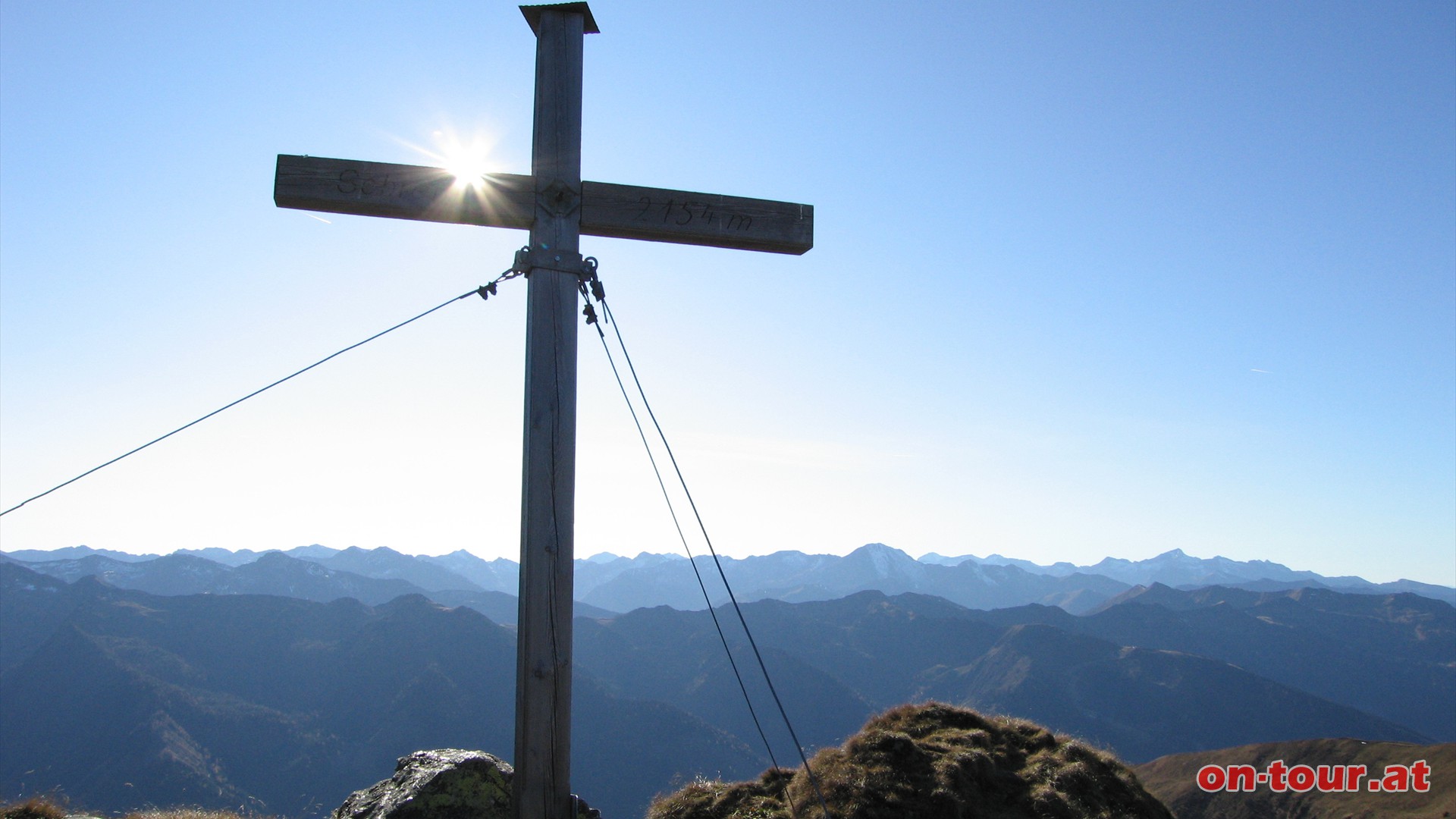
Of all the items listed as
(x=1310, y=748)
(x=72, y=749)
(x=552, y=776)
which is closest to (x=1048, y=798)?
(x=552, y=776)

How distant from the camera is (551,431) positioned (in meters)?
5.12

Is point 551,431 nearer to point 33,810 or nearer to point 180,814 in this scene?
point 33,810

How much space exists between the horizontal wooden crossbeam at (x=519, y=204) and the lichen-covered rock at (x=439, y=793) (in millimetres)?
5062

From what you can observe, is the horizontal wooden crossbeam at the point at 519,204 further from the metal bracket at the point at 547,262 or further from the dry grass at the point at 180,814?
the dry grass at the point at 180,814

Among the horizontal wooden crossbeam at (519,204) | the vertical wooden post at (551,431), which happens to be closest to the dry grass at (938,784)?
the vertical wooden post at (551,431)

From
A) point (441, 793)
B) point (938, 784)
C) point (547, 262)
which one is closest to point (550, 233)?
point (547, 262)

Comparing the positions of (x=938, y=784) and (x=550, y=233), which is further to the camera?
(x=938, y=784)

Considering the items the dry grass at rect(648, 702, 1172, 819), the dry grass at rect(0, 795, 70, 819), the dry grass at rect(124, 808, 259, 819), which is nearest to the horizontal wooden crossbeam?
the dry grass at rect(648, 702, 1172, 819)

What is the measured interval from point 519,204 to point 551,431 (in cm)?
171

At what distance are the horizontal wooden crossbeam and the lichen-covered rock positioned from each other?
5062mm

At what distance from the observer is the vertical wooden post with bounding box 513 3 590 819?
4.86 m

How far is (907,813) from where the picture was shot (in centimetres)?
866

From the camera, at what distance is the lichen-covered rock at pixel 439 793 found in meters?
7.34

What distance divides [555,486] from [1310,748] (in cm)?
12929
